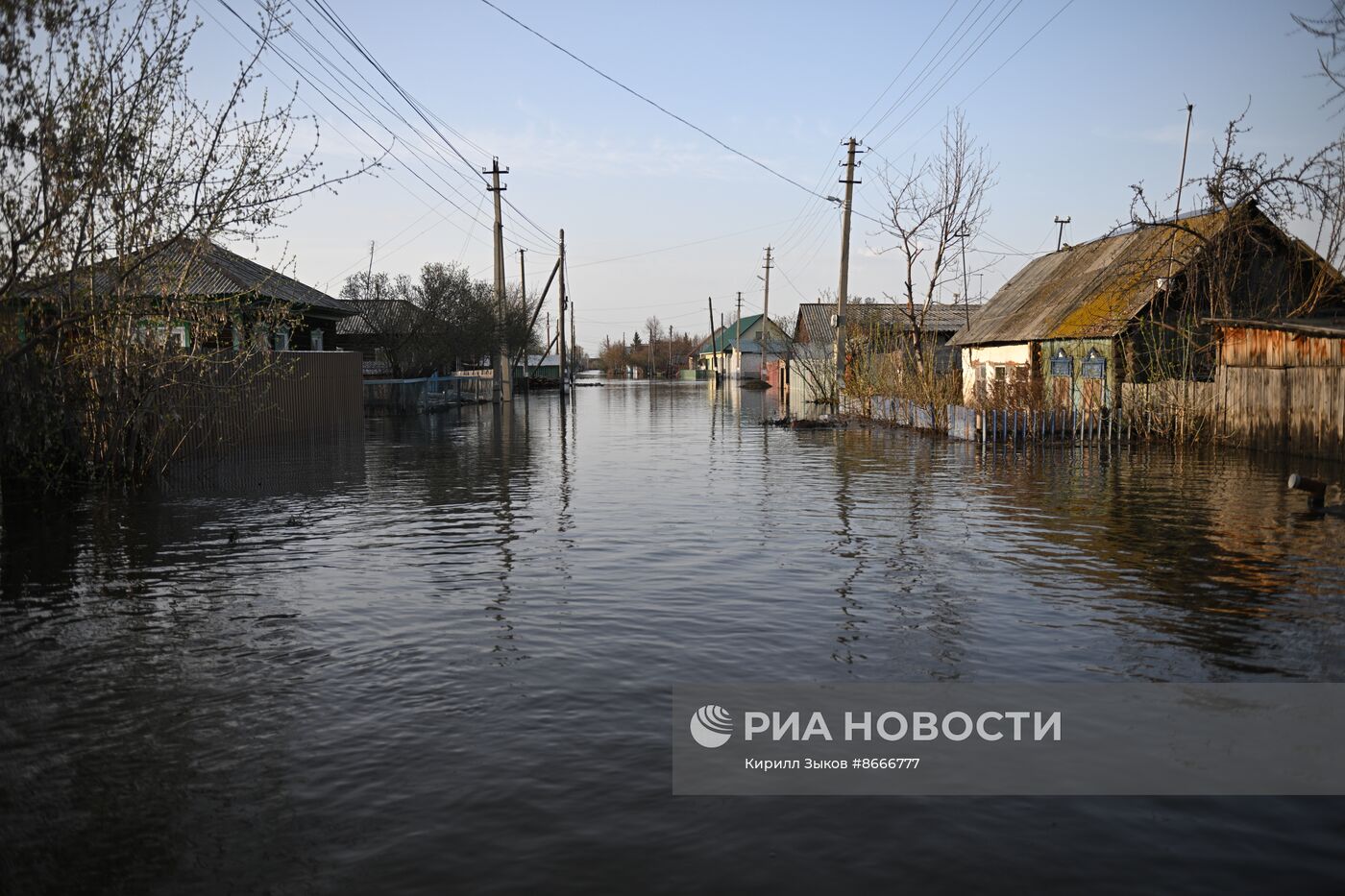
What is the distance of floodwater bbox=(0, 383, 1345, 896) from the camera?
4.44m

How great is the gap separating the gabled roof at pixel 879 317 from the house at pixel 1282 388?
42.3 feet

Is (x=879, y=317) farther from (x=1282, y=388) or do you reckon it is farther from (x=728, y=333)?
(x=728, y=333)

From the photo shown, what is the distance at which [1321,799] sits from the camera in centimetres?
501

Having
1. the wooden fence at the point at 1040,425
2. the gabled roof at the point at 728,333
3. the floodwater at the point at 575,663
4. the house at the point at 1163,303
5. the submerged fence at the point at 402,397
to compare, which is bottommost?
the floodwater at the point at 575,663

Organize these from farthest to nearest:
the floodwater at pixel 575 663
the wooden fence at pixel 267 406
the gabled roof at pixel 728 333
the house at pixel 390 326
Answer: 1. the gabled roof at pixel 728 333
2. the house at pixel 390 326
3. the wooden fence at pixel 267 406
4. the floodwater at pixel 575 663

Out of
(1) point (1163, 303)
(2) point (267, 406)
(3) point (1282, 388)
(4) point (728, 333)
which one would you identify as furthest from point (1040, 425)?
(4) point (728, 333)

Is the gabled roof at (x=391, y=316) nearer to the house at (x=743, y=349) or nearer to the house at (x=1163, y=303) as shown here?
the house at (x=1163, y=303)

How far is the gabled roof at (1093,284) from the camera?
25094 mm

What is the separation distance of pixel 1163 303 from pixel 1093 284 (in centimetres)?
382

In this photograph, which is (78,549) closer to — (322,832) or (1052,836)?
(322,832)

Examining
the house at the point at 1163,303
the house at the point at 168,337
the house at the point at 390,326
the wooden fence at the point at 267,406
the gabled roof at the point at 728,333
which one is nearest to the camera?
the house at the point at 168,337

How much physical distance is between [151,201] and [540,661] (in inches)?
318

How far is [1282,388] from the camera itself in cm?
2089

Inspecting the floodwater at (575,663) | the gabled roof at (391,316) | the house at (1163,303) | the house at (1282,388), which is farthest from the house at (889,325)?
the floodwater at (575,663)
